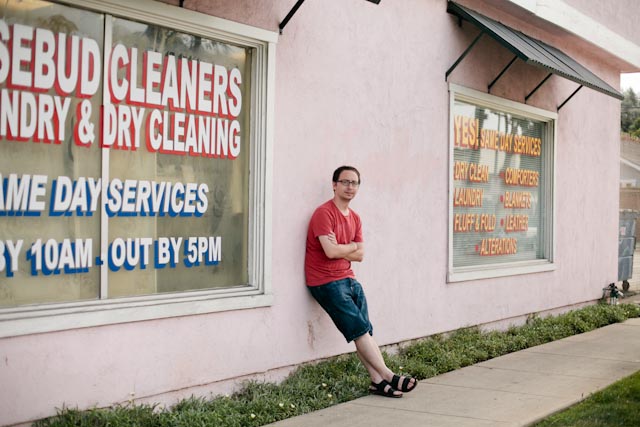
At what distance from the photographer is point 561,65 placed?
10219mm

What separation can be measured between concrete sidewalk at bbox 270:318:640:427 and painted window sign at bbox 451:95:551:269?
1519 mm

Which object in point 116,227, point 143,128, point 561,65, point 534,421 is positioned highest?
point 561,65

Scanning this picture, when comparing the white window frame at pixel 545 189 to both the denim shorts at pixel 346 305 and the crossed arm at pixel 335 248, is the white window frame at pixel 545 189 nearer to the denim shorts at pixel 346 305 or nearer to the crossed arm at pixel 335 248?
the denim shorts at pixel 346 305

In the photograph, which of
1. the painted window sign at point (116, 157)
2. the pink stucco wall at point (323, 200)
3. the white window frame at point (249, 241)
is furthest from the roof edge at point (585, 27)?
the painted window sign at point (116, 157)

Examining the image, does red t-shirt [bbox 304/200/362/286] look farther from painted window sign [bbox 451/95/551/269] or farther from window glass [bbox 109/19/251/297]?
painted window sign [bbox 451/95/551/269]

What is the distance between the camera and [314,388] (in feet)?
22.6

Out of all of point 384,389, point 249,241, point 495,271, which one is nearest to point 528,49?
point 495,271

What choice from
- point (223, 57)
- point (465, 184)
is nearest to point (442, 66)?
point (465, 184)

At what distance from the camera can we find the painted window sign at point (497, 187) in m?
10.0

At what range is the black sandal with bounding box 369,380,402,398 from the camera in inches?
271

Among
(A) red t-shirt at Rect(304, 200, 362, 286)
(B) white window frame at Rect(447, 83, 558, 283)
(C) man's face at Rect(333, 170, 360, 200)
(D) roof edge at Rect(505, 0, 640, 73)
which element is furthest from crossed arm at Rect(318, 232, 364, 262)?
(D) roof edge at Rect(505, 0, 640, 73)

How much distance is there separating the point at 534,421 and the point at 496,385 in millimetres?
1332

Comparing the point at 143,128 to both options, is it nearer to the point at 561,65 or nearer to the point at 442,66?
the point at 442,66

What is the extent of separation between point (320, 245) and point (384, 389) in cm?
131
